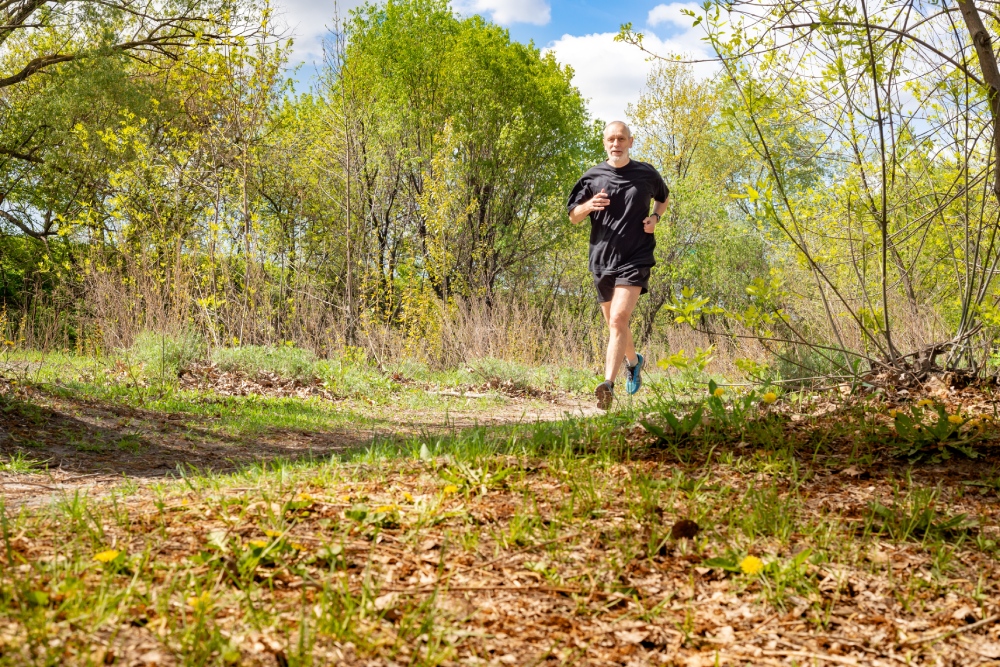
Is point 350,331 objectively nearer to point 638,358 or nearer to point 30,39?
point 638,358

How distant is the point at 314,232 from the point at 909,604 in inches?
681

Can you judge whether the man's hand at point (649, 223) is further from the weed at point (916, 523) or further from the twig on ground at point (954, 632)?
the twig on ground at point (954, 632)

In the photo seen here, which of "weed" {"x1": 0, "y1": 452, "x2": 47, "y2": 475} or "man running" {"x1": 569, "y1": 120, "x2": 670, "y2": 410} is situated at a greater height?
"man running" {"x1": 569, "y1": 120, "x2": 670, "y2": 410}

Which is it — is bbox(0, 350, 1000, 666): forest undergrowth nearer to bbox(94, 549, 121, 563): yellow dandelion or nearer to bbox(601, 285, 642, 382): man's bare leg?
bbox(94, 549, 121, 563): yellow dandelion

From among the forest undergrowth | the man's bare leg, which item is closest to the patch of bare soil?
the forest undergrowth

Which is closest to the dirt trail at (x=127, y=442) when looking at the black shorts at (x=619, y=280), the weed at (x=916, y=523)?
the black shorts at (x=619, y=280)

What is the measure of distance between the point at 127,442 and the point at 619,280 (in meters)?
3.77

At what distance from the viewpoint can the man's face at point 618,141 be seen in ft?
18.5

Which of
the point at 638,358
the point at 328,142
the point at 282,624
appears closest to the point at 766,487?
the point at 282,624

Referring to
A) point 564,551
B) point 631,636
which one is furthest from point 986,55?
point 631,636

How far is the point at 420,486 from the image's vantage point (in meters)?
2.86

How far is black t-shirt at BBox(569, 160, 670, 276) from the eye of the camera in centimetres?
557

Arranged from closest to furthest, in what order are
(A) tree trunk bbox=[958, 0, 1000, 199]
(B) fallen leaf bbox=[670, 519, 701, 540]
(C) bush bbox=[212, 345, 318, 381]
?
(B) fallen leaf bbox=[670, 519, 701, 540]
(A) tree trunk bbox=[958, 0, 1000, 199]
(C) bush bbox=[212, 345, 318, 381]

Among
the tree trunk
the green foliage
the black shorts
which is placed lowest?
the green foliage
